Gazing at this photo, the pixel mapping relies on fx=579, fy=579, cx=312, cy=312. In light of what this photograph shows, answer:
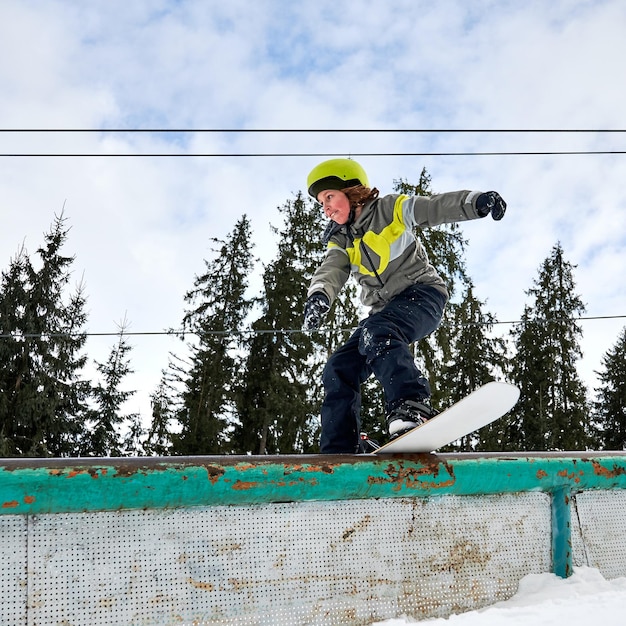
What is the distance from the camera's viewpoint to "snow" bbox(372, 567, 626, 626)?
1.51 metres

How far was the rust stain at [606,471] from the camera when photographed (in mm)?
2037

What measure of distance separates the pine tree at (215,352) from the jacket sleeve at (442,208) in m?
17.2

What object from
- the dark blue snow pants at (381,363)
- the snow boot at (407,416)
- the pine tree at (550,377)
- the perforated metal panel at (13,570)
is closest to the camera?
the perforated metal panel at (13,570)

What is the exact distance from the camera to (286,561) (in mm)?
1608

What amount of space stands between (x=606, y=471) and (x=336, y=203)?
166cm

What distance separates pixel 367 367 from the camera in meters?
2.84

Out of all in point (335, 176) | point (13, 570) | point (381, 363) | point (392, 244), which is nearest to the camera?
point (13, 570)

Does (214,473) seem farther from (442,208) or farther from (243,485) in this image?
(442,208)

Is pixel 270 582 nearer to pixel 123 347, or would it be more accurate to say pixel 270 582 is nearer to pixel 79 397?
pixel 79 397

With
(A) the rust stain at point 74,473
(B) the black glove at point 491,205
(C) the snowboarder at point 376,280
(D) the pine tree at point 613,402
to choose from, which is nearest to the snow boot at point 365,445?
(C) the snowboarder at point 376,280

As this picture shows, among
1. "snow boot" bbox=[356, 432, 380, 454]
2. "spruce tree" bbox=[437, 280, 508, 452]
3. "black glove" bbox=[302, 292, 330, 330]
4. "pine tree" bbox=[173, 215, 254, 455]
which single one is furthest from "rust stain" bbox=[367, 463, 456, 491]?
"spruce tree" bbox=[437, 280, 508, 452]

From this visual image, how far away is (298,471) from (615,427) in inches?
1406

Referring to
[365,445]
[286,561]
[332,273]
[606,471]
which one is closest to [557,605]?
[606,471]

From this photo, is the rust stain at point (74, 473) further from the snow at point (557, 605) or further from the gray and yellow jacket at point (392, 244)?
the gray and yellow jacket at point (392, 244)
